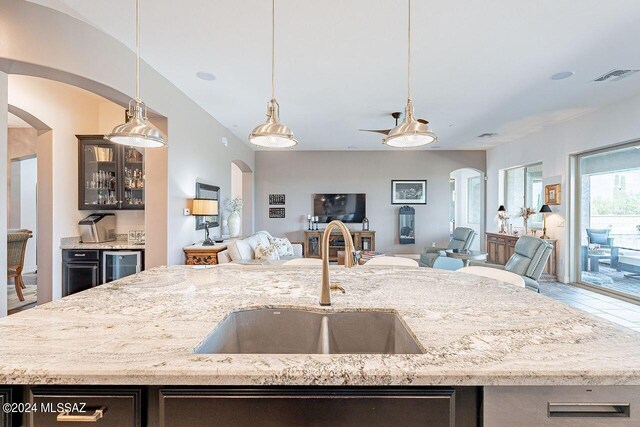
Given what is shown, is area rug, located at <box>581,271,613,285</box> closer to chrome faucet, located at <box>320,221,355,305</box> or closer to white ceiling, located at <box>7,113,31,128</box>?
chrome faucet, located at <box>320,221,355,305</box>

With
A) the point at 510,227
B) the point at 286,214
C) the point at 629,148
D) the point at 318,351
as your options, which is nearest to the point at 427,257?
the point at 510,227

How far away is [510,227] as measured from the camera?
6.76 m

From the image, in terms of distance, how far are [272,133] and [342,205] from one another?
19.9 feet

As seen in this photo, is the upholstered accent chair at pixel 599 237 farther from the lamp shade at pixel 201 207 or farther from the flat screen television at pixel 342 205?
the lamp shade at pixel 201 207

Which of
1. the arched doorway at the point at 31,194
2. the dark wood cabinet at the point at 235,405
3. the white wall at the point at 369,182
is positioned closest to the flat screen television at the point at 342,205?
the white wall at the point at 369,182

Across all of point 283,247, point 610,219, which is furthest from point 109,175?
point 610,219

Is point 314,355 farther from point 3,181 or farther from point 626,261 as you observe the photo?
point 626,261

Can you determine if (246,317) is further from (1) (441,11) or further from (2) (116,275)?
(2) (116,275)

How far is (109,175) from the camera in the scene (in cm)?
419

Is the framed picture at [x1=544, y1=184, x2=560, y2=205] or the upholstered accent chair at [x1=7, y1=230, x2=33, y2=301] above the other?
the framed picture at [x1=544, y1=184, x2=560, y2=205]

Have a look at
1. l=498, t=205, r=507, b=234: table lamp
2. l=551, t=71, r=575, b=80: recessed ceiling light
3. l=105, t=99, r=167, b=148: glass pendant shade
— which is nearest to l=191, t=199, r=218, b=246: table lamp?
l=105, t=99, r=167, b=148: glass pendant shade

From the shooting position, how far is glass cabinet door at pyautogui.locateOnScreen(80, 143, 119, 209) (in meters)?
4.07

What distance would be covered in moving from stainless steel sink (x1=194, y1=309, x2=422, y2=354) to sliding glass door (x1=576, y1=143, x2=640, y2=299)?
5.35m

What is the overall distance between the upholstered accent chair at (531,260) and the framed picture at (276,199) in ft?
17.6
